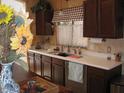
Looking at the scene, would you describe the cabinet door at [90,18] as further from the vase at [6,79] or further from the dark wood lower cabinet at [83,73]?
the vase at [6,79]

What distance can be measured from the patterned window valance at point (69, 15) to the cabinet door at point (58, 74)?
46.9 inches

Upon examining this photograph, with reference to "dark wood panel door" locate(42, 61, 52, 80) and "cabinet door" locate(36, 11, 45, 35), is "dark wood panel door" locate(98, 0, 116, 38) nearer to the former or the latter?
"dark wood panel door" locate(42, 61, 52, 80)

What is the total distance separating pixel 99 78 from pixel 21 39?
211 centimetres

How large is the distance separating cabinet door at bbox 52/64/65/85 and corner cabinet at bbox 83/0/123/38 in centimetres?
99

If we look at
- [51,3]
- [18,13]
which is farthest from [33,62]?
[18,13]

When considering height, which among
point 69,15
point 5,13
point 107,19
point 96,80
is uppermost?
point 69,15

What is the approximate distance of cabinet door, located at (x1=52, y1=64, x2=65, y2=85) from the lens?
3687mm

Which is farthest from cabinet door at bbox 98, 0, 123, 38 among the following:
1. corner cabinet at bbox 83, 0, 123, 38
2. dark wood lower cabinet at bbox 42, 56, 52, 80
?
dark wood lower cabinet at bbox 42, 56, 52, 80

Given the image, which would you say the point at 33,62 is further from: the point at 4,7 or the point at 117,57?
the point at 4,7

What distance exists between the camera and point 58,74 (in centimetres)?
382

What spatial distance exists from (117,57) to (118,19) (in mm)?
742

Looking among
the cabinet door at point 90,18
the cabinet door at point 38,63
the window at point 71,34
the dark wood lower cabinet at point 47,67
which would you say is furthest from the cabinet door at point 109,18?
the cabinet door at point 38,63

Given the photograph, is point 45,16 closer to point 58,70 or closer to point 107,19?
point 58,70

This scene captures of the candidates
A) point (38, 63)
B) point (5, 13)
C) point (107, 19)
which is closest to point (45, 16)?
point (38, 63)
